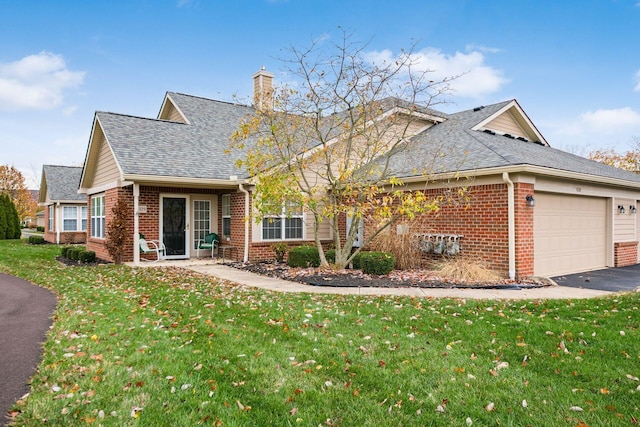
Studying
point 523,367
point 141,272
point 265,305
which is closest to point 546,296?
point 523,367

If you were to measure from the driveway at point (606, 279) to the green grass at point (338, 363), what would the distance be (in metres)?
1.90

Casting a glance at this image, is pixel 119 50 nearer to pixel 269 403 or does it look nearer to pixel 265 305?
pixel 265 305

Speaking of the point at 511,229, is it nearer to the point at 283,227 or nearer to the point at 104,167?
the point at 283,227

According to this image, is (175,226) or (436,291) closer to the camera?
(436,291)

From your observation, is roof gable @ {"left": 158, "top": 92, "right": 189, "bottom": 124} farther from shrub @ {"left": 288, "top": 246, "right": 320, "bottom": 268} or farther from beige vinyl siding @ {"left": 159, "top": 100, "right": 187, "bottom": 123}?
shrub @ {"left": 288, "top": 246, "right": 320, "bottom": 268}

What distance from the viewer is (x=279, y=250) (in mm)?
13164

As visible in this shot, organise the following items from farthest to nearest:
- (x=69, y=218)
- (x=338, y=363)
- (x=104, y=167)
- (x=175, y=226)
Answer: (x=69, y=218), (x=104, y=167), (x=175, y=226), (x=338, y=363)

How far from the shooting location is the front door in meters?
14.0

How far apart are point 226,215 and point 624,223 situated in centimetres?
1252

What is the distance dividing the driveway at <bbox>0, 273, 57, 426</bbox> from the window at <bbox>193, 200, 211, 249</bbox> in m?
5.64

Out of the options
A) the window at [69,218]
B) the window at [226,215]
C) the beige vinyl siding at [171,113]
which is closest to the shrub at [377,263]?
the window at [226,215]

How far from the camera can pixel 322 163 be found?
13.4 m

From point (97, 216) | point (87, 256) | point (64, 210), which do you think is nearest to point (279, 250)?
point (87, 256)

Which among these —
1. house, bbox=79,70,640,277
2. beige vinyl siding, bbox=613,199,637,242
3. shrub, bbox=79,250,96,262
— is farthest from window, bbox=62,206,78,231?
beige vinyl siding, bbox=613,199,637,242
